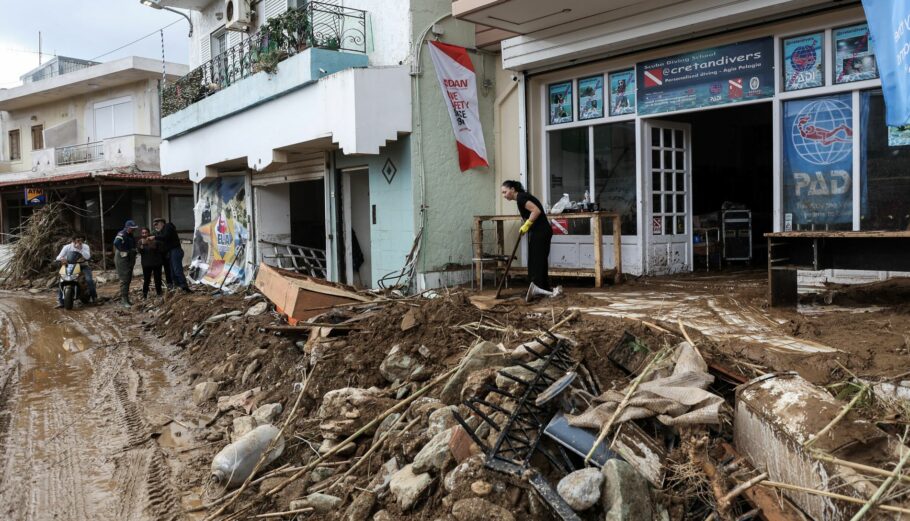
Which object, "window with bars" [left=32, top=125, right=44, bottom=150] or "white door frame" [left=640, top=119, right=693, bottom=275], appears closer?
"white door frame" [left=640, top=119, right=693, bottom=275]

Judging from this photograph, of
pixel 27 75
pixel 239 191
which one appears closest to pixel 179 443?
pixel 239 191

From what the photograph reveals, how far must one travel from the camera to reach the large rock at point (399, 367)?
254 inches

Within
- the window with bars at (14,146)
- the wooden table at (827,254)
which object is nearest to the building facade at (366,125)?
the wooden table at (827,254)

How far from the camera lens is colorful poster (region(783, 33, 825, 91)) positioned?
816 centimetres

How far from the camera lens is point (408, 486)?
4.51m

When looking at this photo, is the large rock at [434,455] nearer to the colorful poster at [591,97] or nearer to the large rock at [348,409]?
the large rock at [348,409]

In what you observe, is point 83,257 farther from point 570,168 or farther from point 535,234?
point 535,234

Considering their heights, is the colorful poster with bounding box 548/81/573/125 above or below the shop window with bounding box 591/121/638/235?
above

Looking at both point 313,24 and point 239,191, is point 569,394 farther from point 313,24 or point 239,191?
point 239,191

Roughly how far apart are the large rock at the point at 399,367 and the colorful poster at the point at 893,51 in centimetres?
452

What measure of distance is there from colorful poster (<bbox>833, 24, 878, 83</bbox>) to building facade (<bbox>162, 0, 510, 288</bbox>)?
5.47 meters

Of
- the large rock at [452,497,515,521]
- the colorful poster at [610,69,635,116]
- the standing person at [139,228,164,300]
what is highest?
the colorful poster at [610,69,635,116]

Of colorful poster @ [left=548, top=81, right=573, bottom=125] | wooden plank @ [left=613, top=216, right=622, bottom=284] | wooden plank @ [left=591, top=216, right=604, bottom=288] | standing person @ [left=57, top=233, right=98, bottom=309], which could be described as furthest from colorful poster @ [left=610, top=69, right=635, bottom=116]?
standing person @ [left=57, top=233, right=98, bottom=309]

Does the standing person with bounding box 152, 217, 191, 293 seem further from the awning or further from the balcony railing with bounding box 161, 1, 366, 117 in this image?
the awning
